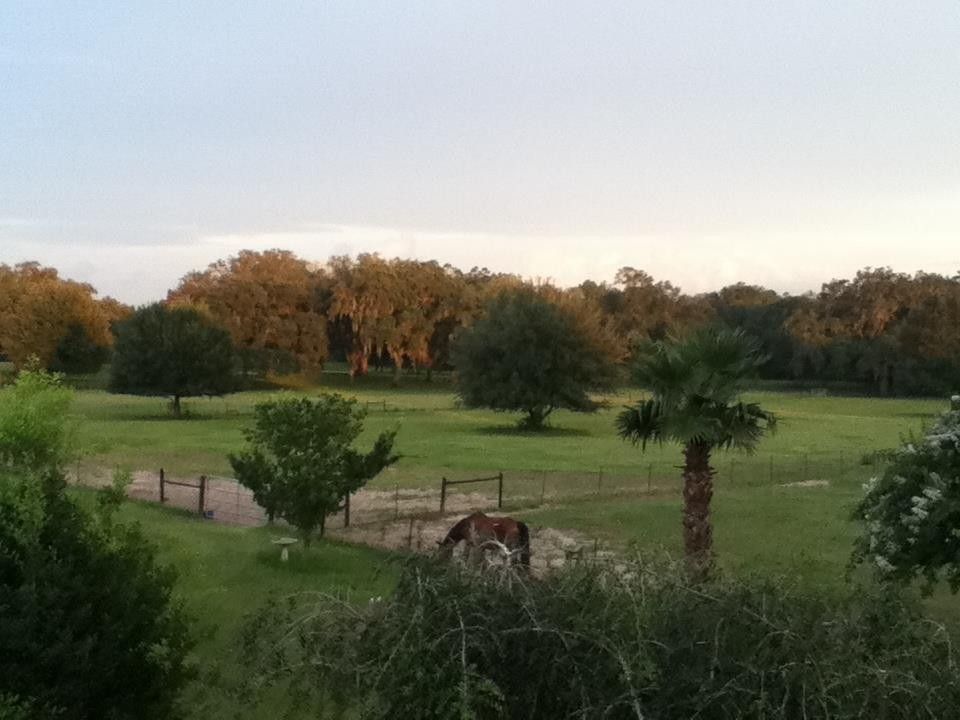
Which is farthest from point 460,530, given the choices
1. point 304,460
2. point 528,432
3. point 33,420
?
point 528,432

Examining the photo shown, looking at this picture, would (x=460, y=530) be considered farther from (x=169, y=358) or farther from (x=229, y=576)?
(x=169, y=358)

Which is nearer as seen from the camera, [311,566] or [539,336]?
[311,566]

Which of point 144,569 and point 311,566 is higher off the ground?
point 144,569

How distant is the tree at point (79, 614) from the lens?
9.69 m

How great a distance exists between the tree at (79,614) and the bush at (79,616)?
1 centimetres

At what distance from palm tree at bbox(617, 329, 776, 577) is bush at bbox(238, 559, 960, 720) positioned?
990cm

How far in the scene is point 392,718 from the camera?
20.1 ft

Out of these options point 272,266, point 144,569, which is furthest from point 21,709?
point 272,266

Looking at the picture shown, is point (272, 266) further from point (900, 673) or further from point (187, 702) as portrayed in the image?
point (900, 673)

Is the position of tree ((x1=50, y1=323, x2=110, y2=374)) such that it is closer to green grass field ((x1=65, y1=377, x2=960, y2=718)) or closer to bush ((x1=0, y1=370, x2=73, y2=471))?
green grass field ((x1=65, y1=377, x2=960, y2=718))

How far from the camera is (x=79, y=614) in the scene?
991 cm

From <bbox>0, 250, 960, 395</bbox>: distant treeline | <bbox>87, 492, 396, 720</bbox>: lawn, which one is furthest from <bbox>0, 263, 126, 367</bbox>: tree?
<bbox>87, 492, 396, 720</bbox>: lawn

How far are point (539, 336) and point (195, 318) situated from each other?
955 inches

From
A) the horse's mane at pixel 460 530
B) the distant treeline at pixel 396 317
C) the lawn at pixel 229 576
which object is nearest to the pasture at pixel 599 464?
the lawn at pixel 229 576
